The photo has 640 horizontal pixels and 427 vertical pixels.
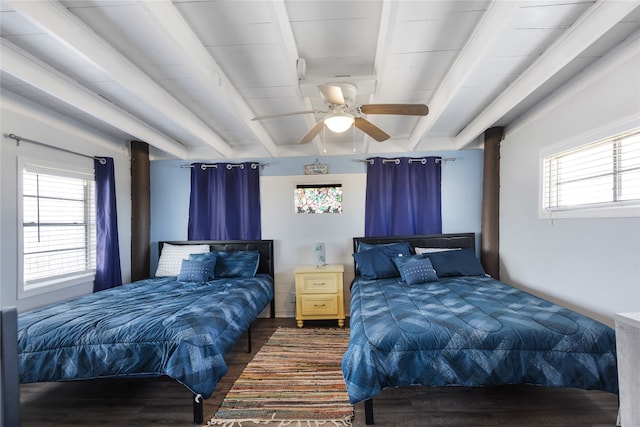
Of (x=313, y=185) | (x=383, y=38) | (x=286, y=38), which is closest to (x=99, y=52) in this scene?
(x=286, y=38)

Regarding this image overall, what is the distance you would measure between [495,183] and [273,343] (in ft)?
10.0

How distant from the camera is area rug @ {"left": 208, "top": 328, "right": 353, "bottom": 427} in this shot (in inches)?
76.1

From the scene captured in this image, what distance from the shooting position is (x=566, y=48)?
179cm

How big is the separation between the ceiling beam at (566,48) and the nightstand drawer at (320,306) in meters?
2.55

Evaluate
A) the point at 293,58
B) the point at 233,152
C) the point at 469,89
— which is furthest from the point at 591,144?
the point at 233,152

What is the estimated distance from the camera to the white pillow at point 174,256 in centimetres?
372

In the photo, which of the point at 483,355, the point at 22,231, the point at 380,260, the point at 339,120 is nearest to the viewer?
the point at 483,355

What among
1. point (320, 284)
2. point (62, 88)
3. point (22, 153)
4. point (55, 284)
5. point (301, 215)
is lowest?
point (320, 284)

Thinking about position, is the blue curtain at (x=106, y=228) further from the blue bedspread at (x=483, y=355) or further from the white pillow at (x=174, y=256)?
the blue bedspread at (x=483, y=355)

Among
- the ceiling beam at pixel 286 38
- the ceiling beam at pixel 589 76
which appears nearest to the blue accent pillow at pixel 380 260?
the ceiling beam at pixel 589 76

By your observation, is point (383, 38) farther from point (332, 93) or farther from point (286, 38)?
point (286, 38)

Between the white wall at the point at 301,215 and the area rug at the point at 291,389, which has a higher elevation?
the white wall at the point at 301,215

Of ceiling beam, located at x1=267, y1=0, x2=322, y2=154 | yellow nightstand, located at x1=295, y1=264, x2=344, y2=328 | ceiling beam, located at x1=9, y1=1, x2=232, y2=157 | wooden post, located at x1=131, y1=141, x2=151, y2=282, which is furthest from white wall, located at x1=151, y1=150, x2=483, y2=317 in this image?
ceiling beam, located at x1=267, y1=0, x2=322, y2=154

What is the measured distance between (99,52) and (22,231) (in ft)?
5.96
